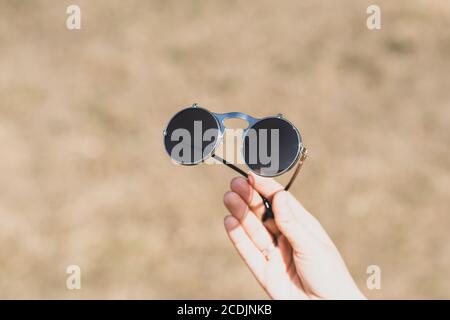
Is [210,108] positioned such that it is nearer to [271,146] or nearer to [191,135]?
[191,135]

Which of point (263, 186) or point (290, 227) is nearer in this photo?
point (290, 227)

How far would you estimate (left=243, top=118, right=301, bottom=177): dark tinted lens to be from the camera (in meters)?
2.73

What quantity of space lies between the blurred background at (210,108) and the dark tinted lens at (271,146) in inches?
76.6

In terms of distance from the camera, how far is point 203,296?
4387 mm

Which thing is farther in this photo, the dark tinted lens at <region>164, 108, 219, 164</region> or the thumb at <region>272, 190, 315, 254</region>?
the dark tinted lens at <region>164, 108, 219, 164</region>

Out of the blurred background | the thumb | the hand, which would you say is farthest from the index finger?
the blurred background

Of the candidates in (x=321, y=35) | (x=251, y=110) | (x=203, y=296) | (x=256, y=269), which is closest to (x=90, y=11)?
(x=251, y=110)

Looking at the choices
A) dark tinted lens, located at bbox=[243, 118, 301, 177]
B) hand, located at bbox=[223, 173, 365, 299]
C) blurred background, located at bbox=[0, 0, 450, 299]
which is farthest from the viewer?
blurred background, located at bbox=[0, 0, 450, 299]

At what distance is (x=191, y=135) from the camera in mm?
2855

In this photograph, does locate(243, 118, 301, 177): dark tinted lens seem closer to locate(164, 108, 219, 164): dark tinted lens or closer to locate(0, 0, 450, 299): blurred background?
locate(164, 108, 219, 164): dark tinted lens

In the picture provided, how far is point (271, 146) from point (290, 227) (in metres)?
0.44

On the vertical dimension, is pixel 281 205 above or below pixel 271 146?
below

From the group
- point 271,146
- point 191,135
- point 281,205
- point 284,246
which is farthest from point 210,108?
point 281,205
